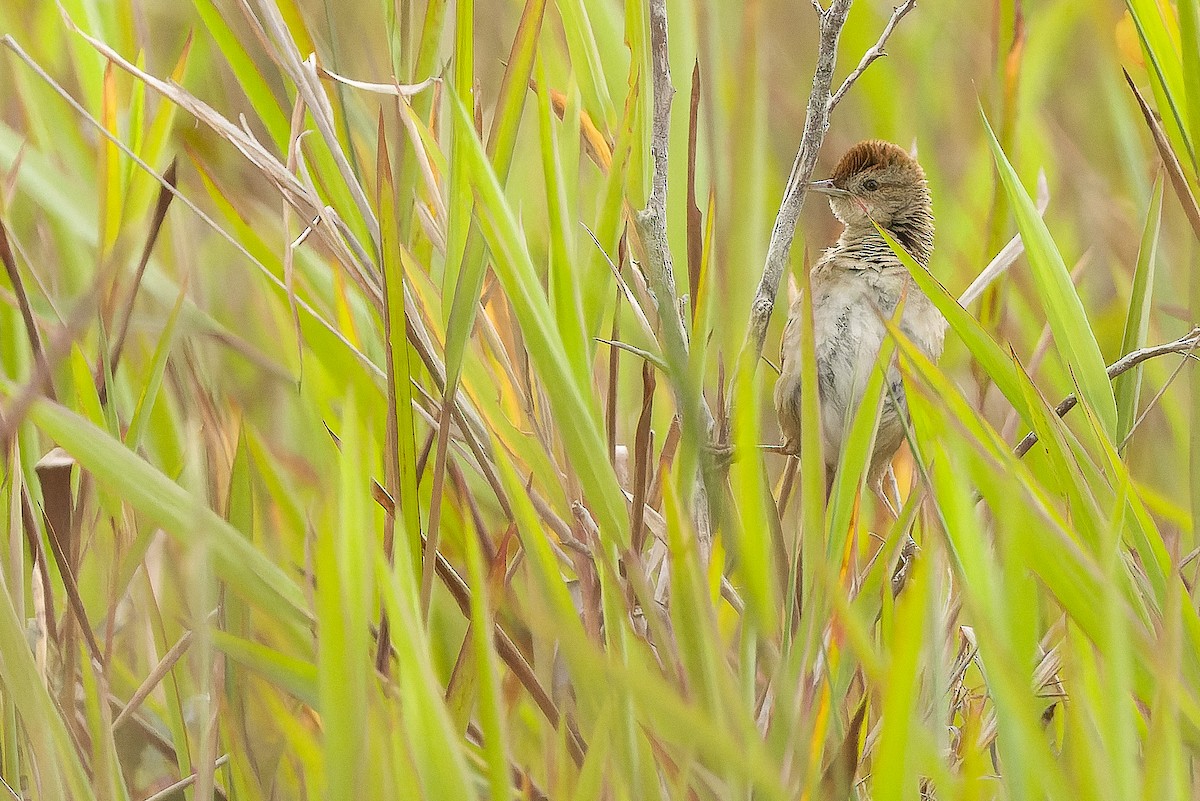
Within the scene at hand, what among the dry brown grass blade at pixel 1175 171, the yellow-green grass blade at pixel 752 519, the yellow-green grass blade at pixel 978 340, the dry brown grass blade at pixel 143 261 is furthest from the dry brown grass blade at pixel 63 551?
the dry brown grass blade at pixel 1175 171

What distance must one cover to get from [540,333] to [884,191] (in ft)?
2.93

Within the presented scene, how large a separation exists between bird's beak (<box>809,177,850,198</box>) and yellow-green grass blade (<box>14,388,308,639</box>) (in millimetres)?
912

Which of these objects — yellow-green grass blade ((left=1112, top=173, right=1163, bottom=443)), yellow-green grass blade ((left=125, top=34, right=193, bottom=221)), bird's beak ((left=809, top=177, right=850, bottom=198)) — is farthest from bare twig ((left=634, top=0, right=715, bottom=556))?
bird's beak ((left=809, top=177, right=850, bottom=198))

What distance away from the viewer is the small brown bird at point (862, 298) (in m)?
1.30

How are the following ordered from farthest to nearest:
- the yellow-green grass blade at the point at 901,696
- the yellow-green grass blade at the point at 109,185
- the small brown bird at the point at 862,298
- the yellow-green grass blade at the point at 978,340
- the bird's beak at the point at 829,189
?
1. the bird's beak at the point at 829,189
2. the small brown bird at the point at 862,298
3. the yellow-green grass blade at the point at 109,185
4. the yellow-green grass blade at the point at 978,340
5. the yellow-green grass blade at the point at 901,696

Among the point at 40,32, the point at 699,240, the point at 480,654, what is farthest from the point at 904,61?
the point at 480,654

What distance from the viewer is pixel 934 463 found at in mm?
656

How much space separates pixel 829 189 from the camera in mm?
1495

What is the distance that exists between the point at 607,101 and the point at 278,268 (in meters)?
0.33

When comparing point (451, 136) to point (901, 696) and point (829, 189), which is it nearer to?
point (901, 696)

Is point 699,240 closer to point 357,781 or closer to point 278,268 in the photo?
point 278,268

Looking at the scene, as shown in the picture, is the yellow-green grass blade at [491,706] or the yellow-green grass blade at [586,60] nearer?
the yellow-green grass blade at [491,706]

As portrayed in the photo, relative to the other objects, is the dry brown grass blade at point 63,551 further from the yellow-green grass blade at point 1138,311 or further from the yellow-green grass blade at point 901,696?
the yellow-green grass blade at point 1138,311

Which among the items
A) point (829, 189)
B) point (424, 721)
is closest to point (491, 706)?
point (424, 721)
